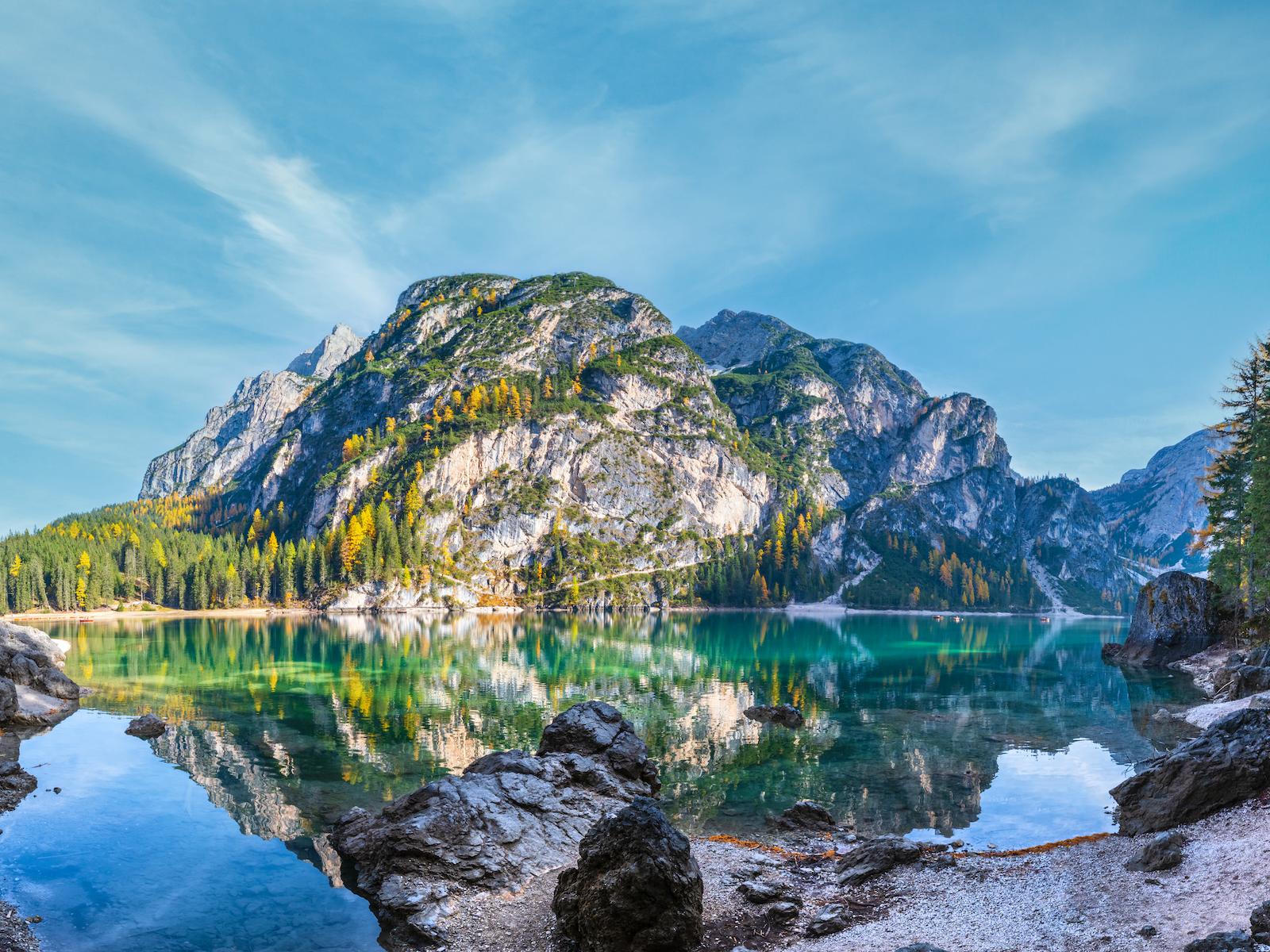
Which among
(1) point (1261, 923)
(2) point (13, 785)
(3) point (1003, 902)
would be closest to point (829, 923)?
(3) point (1003, 902)

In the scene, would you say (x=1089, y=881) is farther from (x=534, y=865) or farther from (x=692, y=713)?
(x=692, y=713)

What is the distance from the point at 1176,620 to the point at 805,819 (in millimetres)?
71242

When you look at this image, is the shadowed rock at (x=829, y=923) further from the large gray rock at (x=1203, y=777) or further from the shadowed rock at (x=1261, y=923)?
the large gray rock at (x=1203, y=777)

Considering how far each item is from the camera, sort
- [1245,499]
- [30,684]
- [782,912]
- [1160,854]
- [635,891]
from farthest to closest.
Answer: [1245,499] → [30,684] → [1160,854] → [782,912] → [635,891]

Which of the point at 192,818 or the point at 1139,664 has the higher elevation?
the point at 192,818

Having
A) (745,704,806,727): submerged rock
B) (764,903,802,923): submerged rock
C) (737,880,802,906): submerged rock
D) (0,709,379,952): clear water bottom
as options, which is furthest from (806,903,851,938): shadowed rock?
(745,704,806,727): submerged rock

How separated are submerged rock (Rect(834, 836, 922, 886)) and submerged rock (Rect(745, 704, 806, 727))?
24.7 m

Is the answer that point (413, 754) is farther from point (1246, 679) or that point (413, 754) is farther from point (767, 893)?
point (1246, 679)

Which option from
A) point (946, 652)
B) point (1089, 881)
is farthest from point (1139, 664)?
point (1089, 881)

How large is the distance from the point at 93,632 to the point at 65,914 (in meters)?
121

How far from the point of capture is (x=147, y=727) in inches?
1671

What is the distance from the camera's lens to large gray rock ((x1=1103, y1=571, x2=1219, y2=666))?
7212 cm

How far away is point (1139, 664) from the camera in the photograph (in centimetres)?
7644

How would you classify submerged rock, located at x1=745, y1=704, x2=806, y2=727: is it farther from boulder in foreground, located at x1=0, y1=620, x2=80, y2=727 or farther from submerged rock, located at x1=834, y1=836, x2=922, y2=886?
boulder in foreground, located at x1=0, y1=620, x2=80, y2=727
